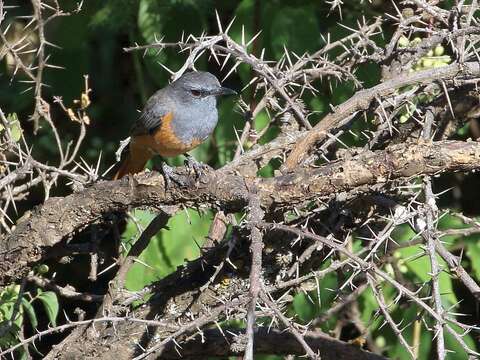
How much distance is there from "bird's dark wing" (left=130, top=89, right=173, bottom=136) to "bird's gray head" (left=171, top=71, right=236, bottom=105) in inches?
3.3

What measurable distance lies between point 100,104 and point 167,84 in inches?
112

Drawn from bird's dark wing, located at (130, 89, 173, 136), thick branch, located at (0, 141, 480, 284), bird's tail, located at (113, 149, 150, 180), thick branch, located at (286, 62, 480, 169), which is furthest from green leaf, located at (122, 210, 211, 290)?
thick branch, located at (286, 62, 480, 169)

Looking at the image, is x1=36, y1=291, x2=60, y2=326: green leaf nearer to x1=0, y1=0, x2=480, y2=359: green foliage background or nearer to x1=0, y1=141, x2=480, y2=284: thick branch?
x1=0, y1=0, x2=480, y2=359: green foliage background

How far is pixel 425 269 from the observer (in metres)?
4.30

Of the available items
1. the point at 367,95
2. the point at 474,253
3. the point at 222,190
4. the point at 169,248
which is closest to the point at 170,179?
the point at 222,190

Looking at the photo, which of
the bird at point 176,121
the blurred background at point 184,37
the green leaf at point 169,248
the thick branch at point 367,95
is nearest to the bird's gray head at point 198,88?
the bird at point 176,121

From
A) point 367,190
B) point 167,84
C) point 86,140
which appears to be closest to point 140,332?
point 367,190

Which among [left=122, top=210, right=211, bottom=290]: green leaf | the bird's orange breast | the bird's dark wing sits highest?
the bird's dark wing

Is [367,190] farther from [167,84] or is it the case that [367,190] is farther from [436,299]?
[167,84]

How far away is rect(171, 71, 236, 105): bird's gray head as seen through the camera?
466cm

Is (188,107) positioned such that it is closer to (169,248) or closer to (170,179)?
(169,248)

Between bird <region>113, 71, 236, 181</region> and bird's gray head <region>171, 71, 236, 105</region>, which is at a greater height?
bird's gray head <region>171, 71, 236, 105</region>

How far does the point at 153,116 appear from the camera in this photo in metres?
4.72

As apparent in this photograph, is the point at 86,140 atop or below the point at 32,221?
below
